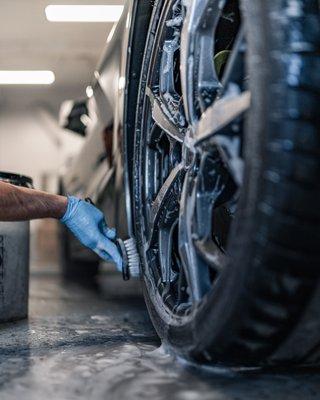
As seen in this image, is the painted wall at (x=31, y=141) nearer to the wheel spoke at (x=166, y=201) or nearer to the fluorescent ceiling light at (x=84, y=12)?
the fluorescent ceiling light at (x=84, y=12)

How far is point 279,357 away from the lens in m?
1.13

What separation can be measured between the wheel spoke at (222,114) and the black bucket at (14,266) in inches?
39.0

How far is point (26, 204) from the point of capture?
180 centimetres

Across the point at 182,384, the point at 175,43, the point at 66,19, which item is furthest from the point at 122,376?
the point at 66,19

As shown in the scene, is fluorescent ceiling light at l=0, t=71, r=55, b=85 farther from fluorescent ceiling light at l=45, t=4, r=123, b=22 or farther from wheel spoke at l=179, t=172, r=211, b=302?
wheel spoke at l=179, t=172, r=211, b=302

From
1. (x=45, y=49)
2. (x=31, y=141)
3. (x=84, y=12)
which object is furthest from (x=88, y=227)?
→ (x=31, y=141)

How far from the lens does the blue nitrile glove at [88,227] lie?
74.8 inches

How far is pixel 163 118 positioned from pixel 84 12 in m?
6.36

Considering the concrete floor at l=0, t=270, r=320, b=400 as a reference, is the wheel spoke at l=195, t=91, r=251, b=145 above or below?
above

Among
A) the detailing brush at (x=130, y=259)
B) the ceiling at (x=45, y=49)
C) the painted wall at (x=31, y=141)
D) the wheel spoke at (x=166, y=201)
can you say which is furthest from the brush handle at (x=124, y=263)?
the painted wall at (x=31, y=141)

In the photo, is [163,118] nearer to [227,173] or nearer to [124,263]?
[227,173]

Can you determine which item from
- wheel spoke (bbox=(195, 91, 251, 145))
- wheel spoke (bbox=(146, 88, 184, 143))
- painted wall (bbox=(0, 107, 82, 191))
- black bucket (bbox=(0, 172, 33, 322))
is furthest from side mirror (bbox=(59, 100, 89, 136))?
painted wall (bbox=(0, 107, 82, 191))

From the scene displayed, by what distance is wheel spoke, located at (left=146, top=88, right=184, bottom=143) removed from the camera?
58.9 inches

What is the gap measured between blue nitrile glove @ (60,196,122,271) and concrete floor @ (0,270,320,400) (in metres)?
0.25
